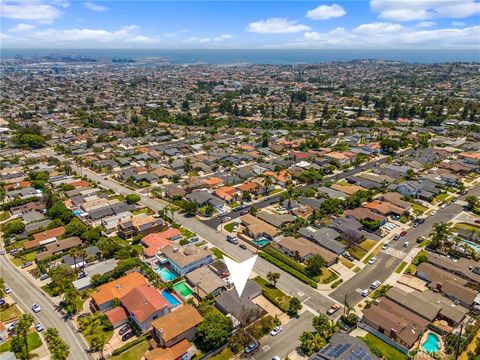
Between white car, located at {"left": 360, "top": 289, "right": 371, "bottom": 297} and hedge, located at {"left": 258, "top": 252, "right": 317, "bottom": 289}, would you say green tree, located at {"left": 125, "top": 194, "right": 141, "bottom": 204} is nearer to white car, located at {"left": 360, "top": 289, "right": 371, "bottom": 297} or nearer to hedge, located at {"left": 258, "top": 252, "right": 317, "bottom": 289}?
hedge, located at {"left": 258, "top": 252, "right": 317, "bottom": 289}

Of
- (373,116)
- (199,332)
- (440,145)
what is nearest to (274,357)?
(199,332)

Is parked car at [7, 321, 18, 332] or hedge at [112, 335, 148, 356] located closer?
hedge at [112, 335, 148, 356]

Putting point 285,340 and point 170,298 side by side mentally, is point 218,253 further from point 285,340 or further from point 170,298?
point 285,340

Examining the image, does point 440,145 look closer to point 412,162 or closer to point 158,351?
point 412,162

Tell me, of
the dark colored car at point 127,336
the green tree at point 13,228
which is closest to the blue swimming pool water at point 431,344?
the dark colored car at point 127,336

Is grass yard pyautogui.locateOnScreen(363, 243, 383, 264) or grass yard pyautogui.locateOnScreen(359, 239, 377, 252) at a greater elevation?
grass yard pyautogui.locateOnScreen(359, 239, 377, 252)

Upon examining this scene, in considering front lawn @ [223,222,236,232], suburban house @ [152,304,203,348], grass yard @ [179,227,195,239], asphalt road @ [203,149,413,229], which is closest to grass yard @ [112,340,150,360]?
suburban house @ [152,304,203,348]
